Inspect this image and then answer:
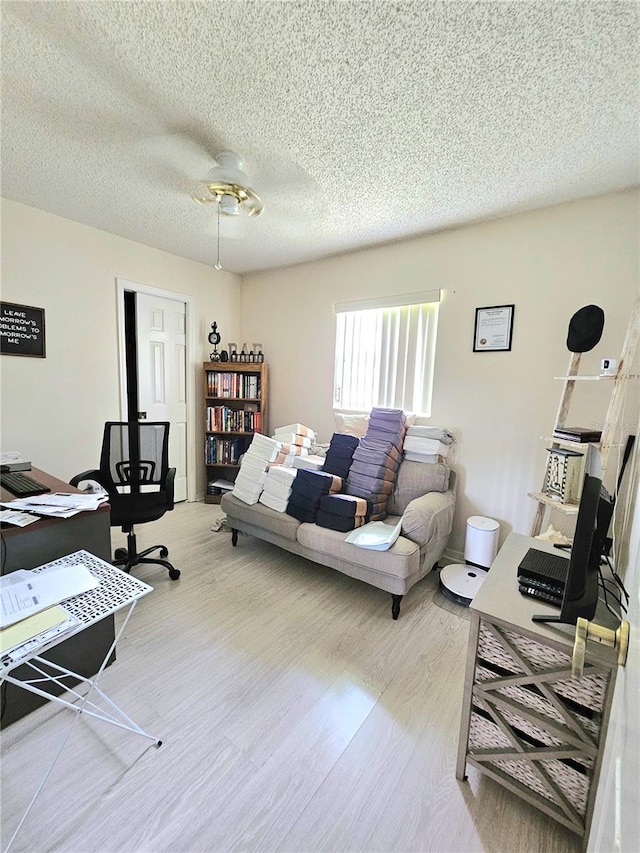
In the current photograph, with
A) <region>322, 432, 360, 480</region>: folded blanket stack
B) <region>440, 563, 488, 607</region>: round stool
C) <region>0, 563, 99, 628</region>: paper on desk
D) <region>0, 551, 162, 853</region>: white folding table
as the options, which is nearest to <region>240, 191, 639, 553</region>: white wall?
<region>440, 563, 488, 607</region>: round stool

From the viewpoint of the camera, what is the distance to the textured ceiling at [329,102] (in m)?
1.15

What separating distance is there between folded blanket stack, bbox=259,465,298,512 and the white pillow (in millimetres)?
750

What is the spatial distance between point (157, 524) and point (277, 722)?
7.59ft

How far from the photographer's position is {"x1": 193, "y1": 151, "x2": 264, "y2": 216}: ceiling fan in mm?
1828

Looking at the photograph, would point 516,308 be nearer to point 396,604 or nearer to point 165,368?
point 396,604

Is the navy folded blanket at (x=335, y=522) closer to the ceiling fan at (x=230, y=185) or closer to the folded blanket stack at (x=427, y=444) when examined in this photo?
the folded blanket stack at (x=427, y=444)

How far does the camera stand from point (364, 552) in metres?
2.14

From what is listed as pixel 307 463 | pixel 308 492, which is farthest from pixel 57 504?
pixel 307 463

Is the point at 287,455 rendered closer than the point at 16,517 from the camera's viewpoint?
No

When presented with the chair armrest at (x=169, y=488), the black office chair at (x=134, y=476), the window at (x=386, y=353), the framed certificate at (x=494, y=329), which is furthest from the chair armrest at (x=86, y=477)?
the framed certificate at (x=494, y=329)

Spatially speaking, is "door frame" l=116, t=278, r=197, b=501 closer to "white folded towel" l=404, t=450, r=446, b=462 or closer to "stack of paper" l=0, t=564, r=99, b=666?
"stack of paper" l=0, t=564, r=99, b=666

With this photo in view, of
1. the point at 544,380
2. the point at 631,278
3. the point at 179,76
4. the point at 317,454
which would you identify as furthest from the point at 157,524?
the point at 631,278

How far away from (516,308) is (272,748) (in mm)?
2810

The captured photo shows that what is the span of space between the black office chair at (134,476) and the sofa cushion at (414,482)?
1.67 meters
